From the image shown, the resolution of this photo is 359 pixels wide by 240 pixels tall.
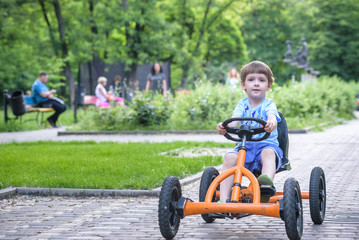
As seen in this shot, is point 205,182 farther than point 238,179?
Yes

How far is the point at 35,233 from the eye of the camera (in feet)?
16.8

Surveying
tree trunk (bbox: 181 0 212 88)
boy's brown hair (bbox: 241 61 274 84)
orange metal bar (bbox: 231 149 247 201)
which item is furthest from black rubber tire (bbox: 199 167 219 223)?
tree trunk (bbox: 181 0 212 88)

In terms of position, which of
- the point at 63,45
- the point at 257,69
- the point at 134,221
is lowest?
the point at 134,221

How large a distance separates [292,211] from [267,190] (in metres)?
0.44

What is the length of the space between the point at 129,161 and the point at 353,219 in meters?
4.55

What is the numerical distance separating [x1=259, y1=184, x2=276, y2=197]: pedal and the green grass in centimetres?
239

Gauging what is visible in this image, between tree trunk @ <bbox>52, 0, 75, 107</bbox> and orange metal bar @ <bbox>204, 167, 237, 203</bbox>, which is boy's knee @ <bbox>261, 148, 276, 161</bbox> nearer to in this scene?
orange metal bar @ <bbox>204, 167, 237, 203</bbox>

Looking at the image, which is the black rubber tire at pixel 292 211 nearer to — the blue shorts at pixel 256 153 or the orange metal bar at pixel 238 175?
the orange metal bar at pixel 238 175

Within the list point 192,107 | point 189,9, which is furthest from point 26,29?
point 192,107

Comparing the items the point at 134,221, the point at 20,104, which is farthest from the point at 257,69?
the point at 20,104

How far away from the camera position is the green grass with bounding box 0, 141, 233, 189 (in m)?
7.38

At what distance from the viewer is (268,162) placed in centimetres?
505

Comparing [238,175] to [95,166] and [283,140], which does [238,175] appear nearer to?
[283,140]

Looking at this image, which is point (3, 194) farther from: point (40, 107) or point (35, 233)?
point (40, 107)
